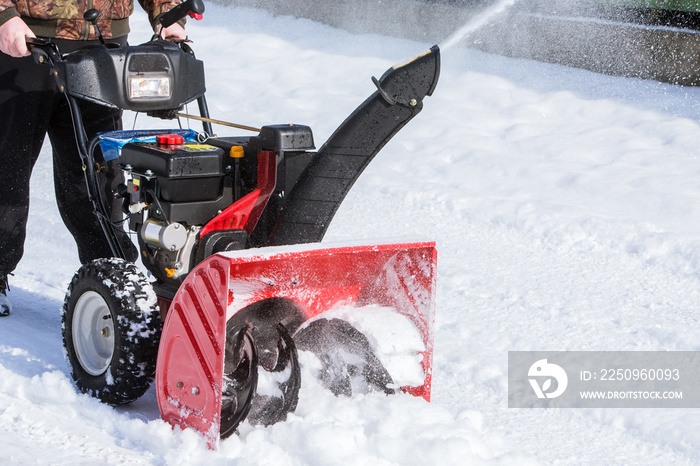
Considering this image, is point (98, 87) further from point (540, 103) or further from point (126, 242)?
point (540, 103)

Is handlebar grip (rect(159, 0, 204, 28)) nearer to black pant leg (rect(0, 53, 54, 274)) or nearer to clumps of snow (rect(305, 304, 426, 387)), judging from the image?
black pant leg (rect(0, 53, 54, 274))

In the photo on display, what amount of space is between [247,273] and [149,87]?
35.3 inches

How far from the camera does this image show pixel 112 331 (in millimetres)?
2516

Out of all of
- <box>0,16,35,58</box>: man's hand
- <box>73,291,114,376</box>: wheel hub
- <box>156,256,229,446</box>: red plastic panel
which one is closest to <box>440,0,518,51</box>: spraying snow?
<box>0,16,35,58</box>: man's hand

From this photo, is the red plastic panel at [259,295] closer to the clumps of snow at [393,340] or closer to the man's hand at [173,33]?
the clumps of snow at [393,340]

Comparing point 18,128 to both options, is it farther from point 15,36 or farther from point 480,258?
point 480,258

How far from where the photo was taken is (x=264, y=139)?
7.95 feet

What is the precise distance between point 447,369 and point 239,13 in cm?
865

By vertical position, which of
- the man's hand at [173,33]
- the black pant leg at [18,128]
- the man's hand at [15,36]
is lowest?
the black pant leg at [18,128]

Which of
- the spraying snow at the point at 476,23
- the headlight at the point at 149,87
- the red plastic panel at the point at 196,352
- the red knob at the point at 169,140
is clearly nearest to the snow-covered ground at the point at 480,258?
the red plastic panel at the point at 196,352

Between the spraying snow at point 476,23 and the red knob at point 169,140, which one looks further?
the spraying snow at point 476,23

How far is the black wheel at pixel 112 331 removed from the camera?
237 cm

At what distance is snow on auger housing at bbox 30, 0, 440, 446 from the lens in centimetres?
224

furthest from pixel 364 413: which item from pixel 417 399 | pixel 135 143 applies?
pixel 135 143
